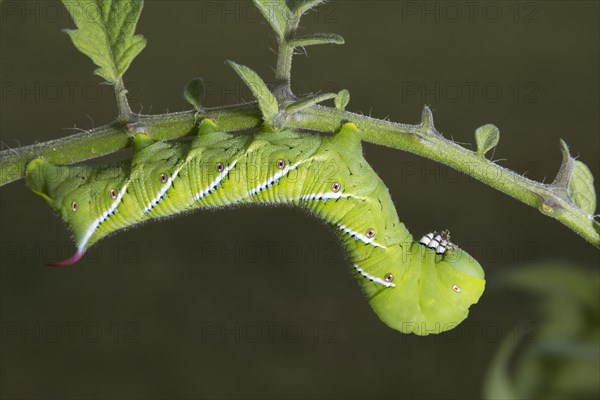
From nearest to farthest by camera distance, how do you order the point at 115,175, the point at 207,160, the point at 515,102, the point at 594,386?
the point at 207,160, the point at 115,175, the point at 594,386, the point at 515,102

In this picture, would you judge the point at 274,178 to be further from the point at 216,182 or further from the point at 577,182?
the point at 577,182

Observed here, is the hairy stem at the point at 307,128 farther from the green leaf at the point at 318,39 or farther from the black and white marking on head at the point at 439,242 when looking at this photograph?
the black and white marking on head at the point at 439,242

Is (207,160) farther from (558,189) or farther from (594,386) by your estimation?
(594,386)

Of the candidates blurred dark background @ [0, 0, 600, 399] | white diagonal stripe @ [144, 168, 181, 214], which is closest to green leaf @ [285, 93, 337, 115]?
white diagonal stripe @ [144, 168, 181, 214]

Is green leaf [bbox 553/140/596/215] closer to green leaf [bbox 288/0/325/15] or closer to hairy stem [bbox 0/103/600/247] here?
hairy stem [bbox 0/103/600/247]

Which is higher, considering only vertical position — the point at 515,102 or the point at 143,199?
the point at 143,199

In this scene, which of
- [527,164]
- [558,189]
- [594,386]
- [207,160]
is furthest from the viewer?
[527,164]

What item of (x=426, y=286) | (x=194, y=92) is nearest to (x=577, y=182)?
(x=426, y=286)

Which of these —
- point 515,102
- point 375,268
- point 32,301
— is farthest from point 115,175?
point 515,102
